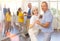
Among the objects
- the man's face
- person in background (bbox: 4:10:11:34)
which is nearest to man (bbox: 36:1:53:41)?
the man's face

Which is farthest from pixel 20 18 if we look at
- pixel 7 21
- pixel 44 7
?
pixel 44 7

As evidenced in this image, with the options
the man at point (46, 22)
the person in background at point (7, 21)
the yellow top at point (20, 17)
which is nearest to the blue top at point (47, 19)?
the man at point (46, 22)

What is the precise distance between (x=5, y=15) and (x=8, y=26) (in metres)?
0.12

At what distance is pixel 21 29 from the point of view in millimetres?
1398

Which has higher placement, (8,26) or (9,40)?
(8,26)

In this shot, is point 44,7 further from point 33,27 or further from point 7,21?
point 7,21

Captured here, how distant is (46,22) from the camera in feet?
4.25

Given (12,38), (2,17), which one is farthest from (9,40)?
(2,17)

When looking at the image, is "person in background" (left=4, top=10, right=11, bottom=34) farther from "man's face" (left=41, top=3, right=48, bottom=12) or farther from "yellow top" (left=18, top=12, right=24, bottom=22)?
"man's face" (left=41, top=3, right=48, bottom=12)

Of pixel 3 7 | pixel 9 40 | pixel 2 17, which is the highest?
pixel 3 7

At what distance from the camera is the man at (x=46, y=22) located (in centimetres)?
129

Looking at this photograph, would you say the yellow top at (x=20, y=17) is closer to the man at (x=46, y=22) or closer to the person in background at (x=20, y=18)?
the person in background at (x=20, y=18)

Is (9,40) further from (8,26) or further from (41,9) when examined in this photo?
(41,9)

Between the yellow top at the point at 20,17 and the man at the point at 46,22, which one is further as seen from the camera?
the yellow top at the point at 20,17
